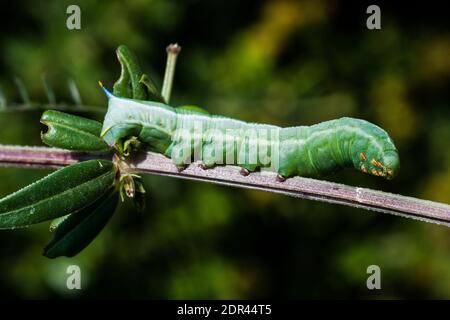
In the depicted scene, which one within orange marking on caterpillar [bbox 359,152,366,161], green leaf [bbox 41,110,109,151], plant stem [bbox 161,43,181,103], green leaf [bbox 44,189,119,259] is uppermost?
plant stem [bbox 161,43,181,103]

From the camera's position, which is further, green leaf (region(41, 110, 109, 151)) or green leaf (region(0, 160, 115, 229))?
green leaf (region(41, 110, 109, 151))

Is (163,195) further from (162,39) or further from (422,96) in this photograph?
(422,96)

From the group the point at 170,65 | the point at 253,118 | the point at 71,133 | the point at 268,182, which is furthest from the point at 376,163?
the point at 253,118

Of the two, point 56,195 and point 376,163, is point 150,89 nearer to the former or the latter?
point 56,195

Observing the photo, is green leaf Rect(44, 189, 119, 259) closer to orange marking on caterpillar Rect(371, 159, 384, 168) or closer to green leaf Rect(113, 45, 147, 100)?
green leaf Rect(113, 45, 147, 100)

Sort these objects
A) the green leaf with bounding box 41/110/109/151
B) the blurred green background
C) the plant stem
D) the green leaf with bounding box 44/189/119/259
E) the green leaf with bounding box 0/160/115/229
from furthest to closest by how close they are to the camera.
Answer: the blurred green background → the plant stem → the green leaf with bounding box 44/189/119/259 → the green leaf with bounding box 41/110/109/151 → the green leaf with bounding box 0/160/115/229

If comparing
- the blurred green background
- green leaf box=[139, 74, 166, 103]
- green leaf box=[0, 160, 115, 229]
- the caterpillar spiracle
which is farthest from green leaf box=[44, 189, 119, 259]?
the blurred green background

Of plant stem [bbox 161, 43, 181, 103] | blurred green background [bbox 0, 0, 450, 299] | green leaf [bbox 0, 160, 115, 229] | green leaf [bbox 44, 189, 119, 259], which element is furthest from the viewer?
blurred green background [bbox 0, 0, 450, 299]
